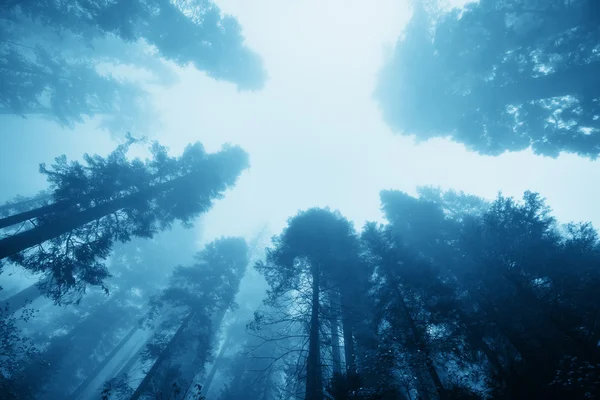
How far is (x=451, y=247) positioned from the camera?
1656 centimetres

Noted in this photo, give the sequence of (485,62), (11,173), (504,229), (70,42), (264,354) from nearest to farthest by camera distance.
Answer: (504,229) → (485,62) → (264,354) → (70,42) → (11,173)

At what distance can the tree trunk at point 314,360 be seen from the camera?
8828mm

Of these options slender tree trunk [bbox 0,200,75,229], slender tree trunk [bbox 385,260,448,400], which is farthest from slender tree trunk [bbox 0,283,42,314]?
slender tree trunk [bbox 385,260,448,400]

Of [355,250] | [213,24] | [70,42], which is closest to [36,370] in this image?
[355,250]

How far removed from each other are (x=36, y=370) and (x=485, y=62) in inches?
1606

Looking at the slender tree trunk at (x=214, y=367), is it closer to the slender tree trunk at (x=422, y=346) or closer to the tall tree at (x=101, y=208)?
the tall tree at (x=101, y=208)

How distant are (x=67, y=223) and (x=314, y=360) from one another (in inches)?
490

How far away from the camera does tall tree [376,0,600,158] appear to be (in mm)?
14758

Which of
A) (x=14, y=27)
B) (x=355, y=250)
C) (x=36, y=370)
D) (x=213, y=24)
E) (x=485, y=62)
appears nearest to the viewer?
(x=355, y=250)

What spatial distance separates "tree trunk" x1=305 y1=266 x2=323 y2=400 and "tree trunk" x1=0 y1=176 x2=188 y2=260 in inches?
430

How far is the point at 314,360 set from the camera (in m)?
9.72

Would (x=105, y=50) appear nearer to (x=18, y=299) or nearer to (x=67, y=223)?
(x=18, y=299)

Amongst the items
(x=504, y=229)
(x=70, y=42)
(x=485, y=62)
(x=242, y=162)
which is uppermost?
(x=70, y=42)

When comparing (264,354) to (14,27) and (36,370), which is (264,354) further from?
(14,27)
